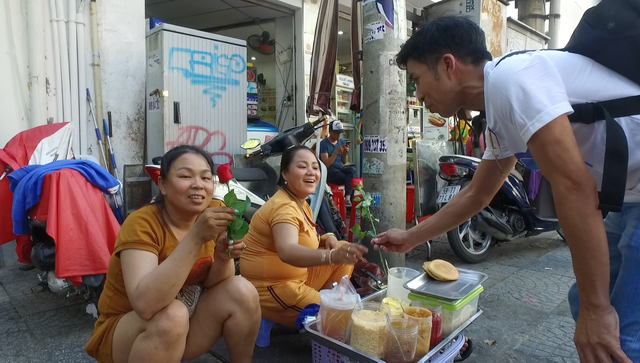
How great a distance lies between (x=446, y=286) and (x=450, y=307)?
0.21 metres

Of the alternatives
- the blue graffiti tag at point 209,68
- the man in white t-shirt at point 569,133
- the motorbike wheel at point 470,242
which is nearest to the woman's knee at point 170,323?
the man in white t-shirt at point 569,133

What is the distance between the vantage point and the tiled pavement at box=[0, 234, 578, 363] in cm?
243

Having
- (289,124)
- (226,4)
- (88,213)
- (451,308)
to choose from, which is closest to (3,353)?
(88,213)

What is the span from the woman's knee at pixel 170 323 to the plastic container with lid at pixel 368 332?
72 centimetres

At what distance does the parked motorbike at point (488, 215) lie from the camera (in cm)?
419

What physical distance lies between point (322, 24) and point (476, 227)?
2926mm

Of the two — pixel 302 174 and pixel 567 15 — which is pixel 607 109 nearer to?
pixel 302 174

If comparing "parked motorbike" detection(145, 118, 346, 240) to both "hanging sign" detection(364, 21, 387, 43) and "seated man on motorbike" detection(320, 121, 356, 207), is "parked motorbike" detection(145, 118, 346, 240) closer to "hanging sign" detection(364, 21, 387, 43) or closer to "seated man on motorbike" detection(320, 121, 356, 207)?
"hanging sign" detection(364, 21, 387, 43)

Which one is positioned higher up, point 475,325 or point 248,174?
point 248,174

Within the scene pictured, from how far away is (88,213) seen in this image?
2.60 meters

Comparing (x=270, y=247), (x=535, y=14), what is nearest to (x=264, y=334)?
(x=270, y=247)

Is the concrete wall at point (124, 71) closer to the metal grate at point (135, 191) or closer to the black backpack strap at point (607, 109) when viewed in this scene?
the metal grate at point (135, 191)

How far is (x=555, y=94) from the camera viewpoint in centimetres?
114

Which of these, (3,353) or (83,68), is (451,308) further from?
(83,68)
